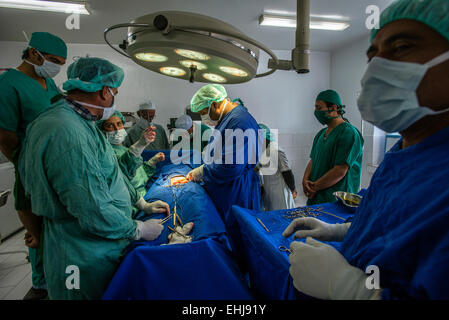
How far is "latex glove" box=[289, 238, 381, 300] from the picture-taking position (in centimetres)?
54

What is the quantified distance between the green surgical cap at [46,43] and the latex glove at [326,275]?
6.45 ft

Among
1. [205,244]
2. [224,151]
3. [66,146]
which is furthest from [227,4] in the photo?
[205,244]

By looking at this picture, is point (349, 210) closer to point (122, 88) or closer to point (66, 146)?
point (66, 146)

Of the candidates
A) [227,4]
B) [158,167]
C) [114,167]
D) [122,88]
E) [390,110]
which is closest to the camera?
[390,110]

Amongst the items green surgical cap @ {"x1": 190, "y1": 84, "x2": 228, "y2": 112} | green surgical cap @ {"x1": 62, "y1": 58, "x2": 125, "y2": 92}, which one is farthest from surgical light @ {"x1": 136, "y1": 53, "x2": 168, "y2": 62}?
green surgical cap @ {"x1": 190, "y1": 84, "x2": 228, "y2": 112}

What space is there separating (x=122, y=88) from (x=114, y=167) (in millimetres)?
3393

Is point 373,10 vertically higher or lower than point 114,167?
higher

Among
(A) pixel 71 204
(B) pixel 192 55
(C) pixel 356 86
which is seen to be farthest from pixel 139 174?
(C) pixel 356 86

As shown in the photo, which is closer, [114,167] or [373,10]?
[114,167]

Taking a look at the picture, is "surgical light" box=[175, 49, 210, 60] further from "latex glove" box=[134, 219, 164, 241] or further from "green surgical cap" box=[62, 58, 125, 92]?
"latex glove" box=[134, 219, 164, 241]

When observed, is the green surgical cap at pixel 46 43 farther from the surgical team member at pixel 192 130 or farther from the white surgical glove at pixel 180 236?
the surgical team member at pixel 192 130

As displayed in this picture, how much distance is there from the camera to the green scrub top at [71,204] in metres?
0.85

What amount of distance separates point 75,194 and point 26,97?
3.78ft

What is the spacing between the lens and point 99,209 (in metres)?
0.89
